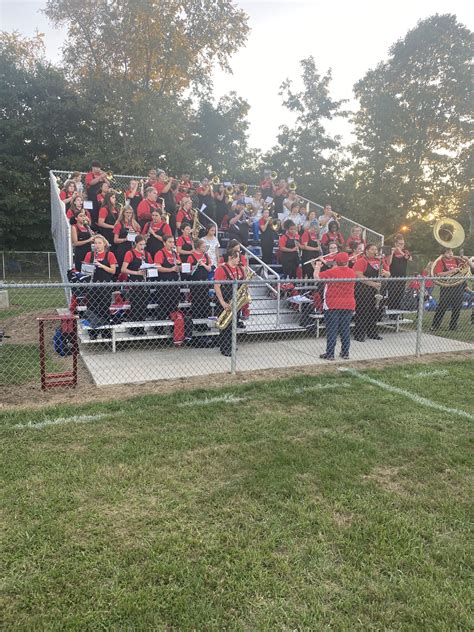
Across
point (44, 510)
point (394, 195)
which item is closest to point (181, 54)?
point (394, 195)

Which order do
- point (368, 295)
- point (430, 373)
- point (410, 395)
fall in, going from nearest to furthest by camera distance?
point (410, 395) < point (430, 373) < point (368, 295)

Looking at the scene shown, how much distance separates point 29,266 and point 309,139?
2223 cm

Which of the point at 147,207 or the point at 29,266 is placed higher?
the point at 147,207

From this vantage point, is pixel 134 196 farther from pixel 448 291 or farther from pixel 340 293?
pixel 448 291

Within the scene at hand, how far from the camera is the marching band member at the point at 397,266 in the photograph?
384 inches

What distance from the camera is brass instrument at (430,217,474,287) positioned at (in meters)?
9.82

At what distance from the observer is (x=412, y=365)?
7.00 meters

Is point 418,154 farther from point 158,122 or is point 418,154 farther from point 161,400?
point 161,400

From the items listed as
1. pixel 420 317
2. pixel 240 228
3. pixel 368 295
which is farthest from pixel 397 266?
pixel 240 228

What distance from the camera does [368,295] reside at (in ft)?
29.7

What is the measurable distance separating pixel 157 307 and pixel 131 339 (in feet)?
2.40

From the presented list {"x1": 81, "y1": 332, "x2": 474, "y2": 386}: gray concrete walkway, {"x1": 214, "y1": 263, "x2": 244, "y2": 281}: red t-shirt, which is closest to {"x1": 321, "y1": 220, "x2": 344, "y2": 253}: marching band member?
{"x1": 81, "y1": 332, "x2": 474, "y2": 386}: gray concrete walkway

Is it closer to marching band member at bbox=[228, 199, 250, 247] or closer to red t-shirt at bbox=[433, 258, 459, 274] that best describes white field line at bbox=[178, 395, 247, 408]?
red t-shirt at bbox=[433, 258, 459, 274]

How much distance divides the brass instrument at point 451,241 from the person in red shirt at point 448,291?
80mm
